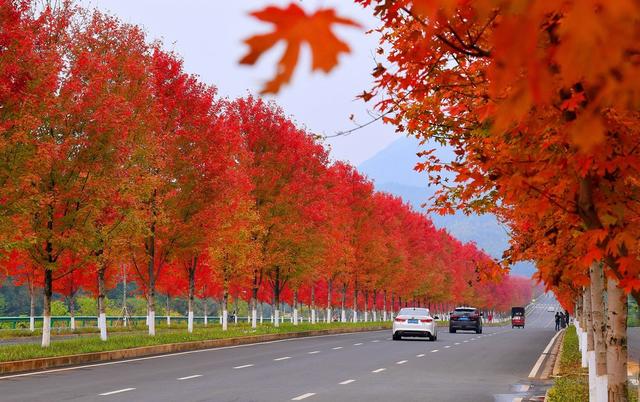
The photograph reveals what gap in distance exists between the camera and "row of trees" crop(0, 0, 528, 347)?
22.6 m

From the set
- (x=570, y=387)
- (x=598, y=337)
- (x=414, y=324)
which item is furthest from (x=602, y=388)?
(x=414, y=324)

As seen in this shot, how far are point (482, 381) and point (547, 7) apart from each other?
18290mm

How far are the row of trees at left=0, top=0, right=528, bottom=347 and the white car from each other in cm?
841

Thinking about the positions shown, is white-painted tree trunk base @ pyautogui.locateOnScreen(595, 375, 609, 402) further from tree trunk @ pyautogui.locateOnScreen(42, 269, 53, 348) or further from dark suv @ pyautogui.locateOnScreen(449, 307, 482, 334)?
dark suv @ pyautogui.locateOnScreen(449, 307, 482, 334)

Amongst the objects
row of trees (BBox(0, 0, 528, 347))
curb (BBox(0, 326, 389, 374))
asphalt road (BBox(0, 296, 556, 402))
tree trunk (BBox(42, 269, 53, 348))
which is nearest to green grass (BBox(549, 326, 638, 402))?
asphalt road (BBox(0, 296, 556, 402))

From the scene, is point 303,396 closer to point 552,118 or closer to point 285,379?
point 285,379

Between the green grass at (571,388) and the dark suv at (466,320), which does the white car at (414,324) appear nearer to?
the dark suv at (466,320)

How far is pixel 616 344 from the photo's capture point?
8.18 metres

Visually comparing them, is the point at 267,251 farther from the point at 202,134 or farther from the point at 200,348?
the point at 200,348

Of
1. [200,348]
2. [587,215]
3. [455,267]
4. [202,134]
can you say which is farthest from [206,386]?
[455,267]

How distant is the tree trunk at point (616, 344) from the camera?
8.03m

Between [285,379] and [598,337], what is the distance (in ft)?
31.4

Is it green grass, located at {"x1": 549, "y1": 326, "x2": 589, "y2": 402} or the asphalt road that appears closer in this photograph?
green grass, located at {"x1": 549, "y1": 326, "x2": 589, "y2": 402}

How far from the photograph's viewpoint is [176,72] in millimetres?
35406
